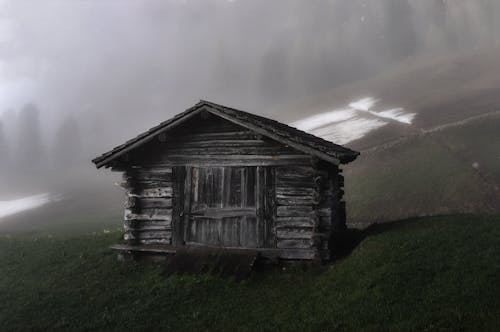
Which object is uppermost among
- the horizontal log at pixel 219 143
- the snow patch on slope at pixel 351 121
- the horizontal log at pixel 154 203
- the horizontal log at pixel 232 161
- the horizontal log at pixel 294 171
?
the snow patch on slope at pixel 351 121

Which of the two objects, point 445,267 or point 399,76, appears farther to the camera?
point 399,76

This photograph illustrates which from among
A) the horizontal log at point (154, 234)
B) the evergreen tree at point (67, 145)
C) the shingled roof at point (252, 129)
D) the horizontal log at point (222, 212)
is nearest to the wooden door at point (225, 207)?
the horizontal log at point (222, 212)

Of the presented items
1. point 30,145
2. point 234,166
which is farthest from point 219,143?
point 30,145

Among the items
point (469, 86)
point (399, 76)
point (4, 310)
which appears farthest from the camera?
point (399, 76)

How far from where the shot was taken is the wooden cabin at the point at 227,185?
14062 millimetres

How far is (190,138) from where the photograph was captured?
15703 millimetres

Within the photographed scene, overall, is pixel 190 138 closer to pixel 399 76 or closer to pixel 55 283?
pixel 55 283

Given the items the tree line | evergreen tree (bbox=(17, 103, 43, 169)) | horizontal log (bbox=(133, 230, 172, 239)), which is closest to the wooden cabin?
horizontal log (bbox=(133, 230, 172, 239))

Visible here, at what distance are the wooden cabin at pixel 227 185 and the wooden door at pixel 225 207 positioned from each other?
3 centimetres

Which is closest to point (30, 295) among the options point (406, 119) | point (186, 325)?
point (186, 325)

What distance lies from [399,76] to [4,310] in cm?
10566

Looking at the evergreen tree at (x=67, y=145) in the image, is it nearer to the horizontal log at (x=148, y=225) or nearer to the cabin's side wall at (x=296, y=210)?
the horizontal log at (x=148, y=225)

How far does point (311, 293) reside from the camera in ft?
36.7

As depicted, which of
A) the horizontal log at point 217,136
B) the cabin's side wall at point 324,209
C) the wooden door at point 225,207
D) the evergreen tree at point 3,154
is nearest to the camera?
the cabin's side wall at point 324,209
